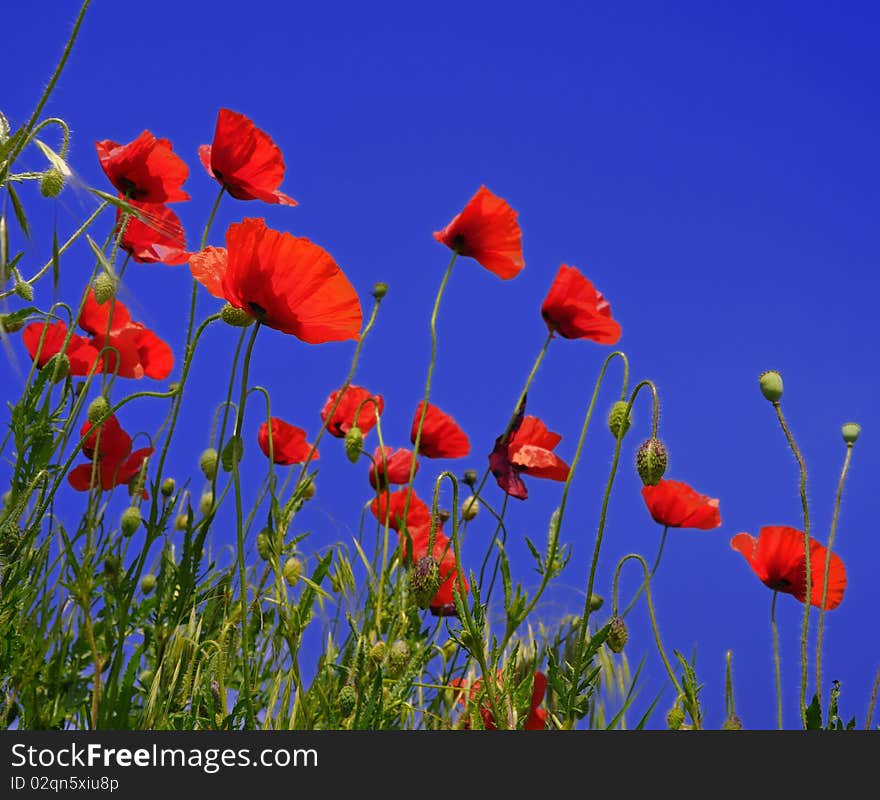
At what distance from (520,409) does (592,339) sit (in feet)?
1.29

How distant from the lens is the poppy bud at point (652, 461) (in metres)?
1.84

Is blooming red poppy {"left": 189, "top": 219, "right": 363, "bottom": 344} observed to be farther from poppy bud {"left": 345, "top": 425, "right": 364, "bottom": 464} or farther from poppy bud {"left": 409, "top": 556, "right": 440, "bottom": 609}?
poppy bud {"left": 345, "top": 425, "right": 364, "bottom": 464}

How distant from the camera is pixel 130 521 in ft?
7.82

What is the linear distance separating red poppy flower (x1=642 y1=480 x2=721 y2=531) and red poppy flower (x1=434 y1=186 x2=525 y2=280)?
0.68m

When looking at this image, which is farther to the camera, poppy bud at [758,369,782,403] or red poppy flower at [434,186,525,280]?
red poppy flower at [434,186,525,280]

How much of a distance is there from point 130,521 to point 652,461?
124 centimetres

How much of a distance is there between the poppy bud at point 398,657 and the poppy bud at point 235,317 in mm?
642

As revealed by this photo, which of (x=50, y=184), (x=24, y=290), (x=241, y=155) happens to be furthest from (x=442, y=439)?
(x=50, y=184)

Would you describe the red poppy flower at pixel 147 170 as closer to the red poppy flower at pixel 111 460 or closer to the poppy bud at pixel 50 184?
the red poppy flower at pixel 111 460

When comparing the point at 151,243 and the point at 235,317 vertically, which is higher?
the point at 151,243

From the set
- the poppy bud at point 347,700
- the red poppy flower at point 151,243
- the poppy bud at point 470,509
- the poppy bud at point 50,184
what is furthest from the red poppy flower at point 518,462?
the poppy bud at point 50,184

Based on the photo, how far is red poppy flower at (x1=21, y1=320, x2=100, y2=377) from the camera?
2400 mm

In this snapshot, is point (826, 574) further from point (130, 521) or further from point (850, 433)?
point (130, 521)

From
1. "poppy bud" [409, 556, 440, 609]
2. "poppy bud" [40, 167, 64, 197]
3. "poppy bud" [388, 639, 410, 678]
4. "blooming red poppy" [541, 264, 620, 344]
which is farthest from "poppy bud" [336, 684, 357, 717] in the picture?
"blooming red poppy" [541, 264, 620, 344]
